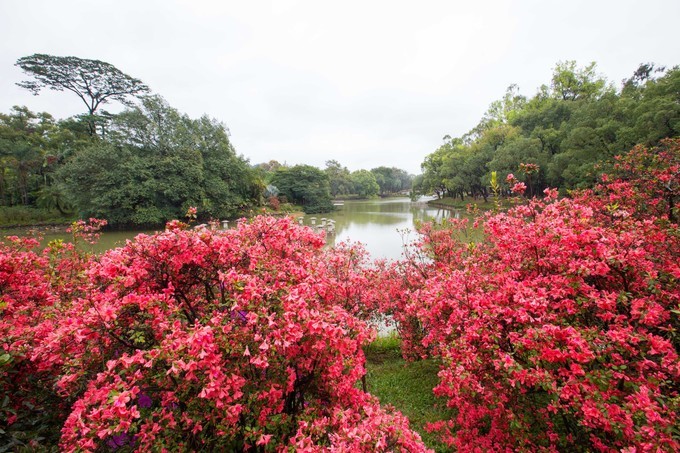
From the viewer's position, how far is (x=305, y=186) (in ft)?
125

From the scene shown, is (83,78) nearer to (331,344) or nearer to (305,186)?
(305,186)

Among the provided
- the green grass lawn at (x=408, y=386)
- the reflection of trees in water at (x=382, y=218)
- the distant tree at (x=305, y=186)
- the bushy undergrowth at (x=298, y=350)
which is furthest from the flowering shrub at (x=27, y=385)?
the distant tree at (x=305, y=186)

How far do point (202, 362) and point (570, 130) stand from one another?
26.5 meters

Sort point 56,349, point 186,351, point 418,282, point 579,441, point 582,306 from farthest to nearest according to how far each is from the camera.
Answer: point 418,282 < point 579,441 < point 582,306 < point 56,349 < point 186,351

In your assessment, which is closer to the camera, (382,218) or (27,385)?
(27,385)

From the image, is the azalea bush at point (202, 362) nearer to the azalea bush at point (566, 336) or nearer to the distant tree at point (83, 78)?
the azalea bush at point (566, 336)

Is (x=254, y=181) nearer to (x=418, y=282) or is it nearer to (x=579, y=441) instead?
(x=418, y=282)

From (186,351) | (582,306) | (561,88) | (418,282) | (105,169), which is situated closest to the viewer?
(186,351)

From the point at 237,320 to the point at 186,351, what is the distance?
1.24ft

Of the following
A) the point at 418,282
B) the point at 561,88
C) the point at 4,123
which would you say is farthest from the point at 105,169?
the point at 561,88

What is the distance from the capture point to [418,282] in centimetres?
567

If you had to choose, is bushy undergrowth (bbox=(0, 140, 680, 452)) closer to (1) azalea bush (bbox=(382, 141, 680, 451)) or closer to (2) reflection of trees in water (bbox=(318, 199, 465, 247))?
(1) azalea bush (bbox=(382, 141, 680, 451))

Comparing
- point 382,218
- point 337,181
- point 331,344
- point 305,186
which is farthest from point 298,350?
point 337,181

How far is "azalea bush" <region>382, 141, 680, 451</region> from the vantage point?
1.99 metres
